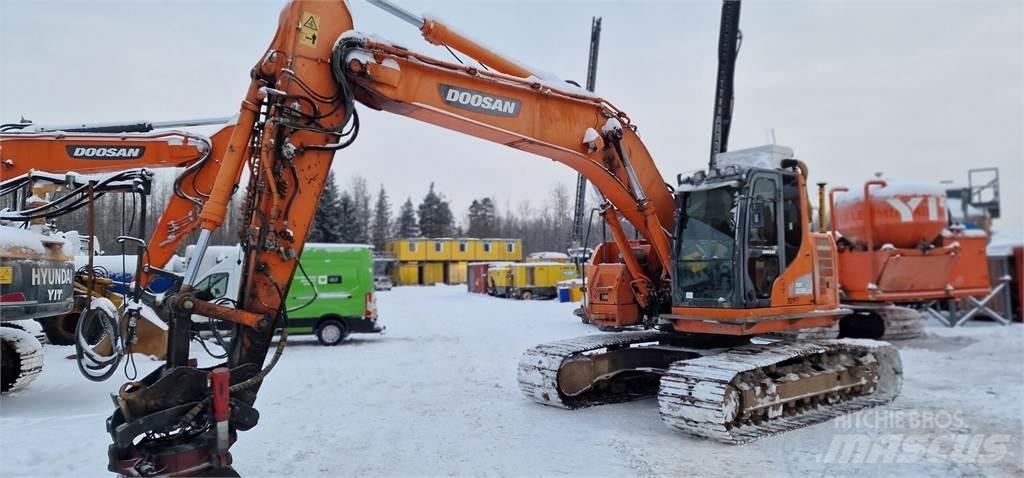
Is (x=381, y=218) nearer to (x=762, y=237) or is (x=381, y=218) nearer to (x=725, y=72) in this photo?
(x=725, y=72)

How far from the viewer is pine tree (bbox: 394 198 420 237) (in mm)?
83750

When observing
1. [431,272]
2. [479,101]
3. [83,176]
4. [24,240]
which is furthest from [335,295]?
[431,272]

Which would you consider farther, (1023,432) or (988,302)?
(988,302)

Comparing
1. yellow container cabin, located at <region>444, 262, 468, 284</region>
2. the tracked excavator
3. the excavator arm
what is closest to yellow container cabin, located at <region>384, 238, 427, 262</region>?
yellow container cabin, located at <region>444, 262, 468, 284</region>

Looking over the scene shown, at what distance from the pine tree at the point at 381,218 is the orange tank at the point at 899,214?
238 feet

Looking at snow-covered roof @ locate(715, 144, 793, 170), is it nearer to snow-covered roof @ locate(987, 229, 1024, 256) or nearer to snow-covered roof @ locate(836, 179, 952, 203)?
snow-covered roof @ locate(836, 179, 952, 203)

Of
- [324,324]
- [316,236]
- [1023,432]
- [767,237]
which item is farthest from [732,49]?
[316,236]

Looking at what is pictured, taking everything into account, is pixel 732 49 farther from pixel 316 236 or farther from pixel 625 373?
pixel 316 236

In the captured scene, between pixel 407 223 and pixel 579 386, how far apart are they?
77407mm

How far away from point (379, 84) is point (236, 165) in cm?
142

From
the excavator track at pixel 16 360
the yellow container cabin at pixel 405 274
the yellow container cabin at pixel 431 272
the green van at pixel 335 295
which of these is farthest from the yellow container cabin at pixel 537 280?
the yellow container cabin at pixel 431 272

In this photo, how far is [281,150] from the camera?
5.38m

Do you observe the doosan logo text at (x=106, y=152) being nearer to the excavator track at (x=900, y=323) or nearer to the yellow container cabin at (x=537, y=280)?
the excavator track at (x=900, y=323)

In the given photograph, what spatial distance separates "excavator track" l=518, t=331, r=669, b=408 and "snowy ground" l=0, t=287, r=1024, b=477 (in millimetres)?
229
